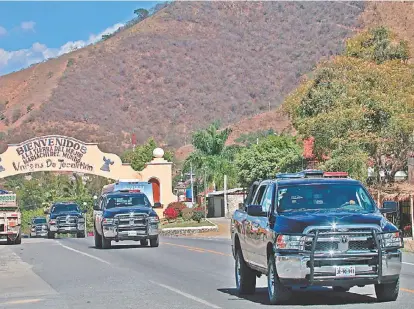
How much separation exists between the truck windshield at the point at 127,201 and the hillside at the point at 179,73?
9565 cm

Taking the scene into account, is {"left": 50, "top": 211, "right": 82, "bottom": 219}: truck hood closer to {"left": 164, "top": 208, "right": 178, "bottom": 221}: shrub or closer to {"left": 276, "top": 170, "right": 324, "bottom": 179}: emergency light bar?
{"left": 164, "top": 208, "right": 178, "bottom": 221}: shrub

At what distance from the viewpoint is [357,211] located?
561 inches

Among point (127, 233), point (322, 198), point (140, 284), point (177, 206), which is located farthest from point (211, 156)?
point (322, 198)

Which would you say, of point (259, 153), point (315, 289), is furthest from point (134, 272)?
point (259, 153)

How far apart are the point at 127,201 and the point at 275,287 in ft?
68.6

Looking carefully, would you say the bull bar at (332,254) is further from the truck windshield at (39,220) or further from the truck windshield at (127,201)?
the truck windshield at (39,220)

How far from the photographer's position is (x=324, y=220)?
13453mm

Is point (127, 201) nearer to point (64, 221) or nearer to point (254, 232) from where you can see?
point (64, 221)

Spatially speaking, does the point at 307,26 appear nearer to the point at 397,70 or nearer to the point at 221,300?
the point at 397,70

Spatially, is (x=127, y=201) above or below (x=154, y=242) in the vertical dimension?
above

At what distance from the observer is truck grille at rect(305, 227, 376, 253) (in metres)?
13.3

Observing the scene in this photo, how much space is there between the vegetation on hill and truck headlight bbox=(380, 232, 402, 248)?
2820 cm

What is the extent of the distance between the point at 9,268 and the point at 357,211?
551 inches

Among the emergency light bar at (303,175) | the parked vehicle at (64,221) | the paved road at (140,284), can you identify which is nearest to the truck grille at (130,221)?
the paved road at (140,284)
